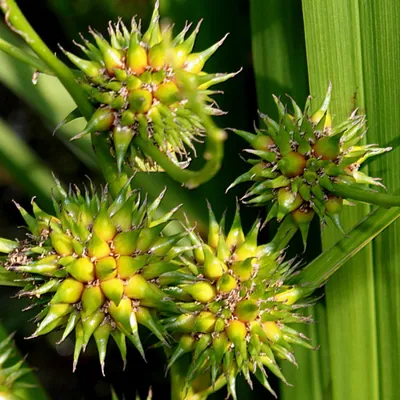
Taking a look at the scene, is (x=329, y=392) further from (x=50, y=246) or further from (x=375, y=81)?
(x=50, y=246)

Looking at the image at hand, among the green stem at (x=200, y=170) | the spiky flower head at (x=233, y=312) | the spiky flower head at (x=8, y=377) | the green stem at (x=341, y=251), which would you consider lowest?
the spiky flower head at (x=8, y=377)

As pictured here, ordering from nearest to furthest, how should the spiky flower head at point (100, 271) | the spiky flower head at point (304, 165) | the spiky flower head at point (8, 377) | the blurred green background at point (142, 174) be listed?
the spiky flower head at point (100, 271) → the spiky flower head at point (304, 165) → the spiky flower head at point (8, 377) → the blurred green background at point (142, 174)

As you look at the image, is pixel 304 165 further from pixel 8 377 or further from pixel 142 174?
pixel 8 377

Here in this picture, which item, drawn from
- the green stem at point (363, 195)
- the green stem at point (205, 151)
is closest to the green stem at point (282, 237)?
the green stem at point (363, 195)

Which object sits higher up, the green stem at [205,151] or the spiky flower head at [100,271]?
the green stem at [205,151]

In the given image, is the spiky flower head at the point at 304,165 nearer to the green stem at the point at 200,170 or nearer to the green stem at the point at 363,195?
the green stem at the point at 363,195

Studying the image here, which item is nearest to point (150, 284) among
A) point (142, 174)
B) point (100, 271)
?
point (100, 271)

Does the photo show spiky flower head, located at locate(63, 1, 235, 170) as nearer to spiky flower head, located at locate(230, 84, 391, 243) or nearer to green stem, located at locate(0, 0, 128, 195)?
green stem, located at locate(0, 0, 128, 195)
